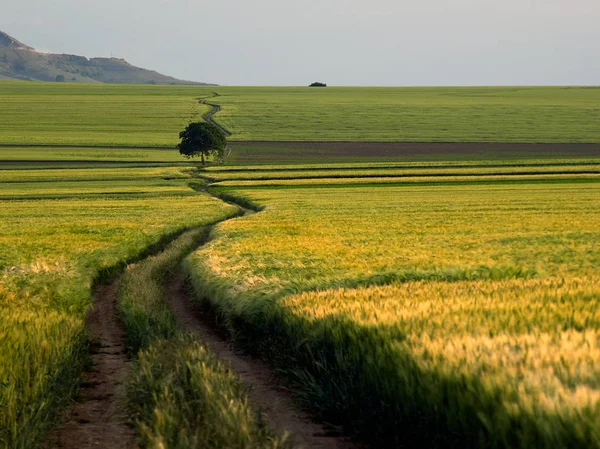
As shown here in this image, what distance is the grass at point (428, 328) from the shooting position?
657 cm

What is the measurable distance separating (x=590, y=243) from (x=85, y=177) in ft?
182

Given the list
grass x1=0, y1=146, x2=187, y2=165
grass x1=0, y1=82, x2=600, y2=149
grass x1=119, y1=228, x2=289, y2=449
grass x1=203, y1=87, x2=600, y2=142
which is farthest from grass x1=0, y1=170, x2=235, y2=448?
grass x1=203, y1=87, x2=600, y2=142

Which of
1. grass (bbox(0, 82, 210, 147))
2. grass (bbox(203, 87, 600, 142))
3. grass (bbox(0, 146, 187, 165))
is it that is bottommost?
grass (bbox(0, 146, 187, 165))

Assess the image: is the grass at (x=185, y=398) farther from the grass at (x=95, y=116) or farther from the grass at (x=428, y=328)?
the grass at (x=95, y=116)

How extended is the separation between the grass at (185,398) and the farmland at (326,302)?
0.14 ft

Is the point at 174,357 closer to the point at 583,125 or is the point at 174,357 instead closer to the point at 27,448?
the point at 27,448

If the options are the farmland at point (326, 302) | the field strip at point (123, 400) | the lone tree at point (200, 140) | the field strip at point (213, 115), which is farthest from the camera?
the field strip at point (213, 115)

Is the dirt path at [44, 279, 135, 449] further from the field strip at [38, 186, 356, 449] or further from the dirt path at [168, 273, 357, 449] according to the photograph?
the dirt path at [168, 273, 357, 449]

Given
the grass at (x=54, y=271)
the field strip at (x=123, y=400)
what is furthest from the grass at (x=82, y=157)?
the field strip at (x=123, y=400)

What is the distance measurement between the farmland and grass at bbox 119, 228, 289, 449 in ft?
0.14

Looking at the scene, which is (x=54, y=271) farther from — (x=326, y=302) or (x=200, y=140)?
(x=200, y=140)

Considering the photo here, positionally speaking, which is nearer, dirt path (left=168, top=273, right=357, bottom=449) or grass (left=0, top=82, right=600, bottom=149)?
dirt path (left=168, top=273, right=357, bottom=449)

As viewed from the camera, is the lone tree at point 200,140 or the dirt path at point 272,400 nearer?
the dirt path at point 272,400

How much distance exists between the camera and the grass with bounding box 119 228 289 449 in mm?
7833
